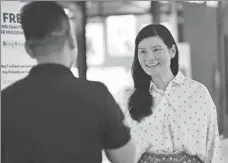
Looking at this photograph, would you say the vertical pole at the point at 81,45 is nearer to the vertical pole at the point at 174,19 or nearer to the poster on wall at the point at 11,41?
the poster on wall at the point at 11,41

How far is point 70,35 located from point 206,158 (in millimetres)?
843

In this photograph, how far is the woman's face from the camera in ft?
5.04

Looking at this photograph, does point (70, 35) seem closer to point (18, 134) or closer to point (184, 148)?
point (18, 134)

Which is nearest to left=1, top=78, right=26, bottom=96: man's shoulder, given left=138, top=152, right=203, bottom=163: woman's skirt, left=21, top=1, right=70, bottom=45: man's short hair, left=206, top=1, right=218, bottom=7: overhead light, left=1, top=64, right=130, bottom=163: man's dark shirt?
left=1, top=64, right=130, bottom=163: man's dark shirt

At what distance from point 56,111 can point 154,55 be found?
573 mm

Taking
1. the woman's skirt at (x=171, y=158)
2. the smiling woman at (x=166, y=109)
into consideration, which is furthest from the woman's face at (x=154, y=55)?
the woman's skirt at (x=171, y=158)

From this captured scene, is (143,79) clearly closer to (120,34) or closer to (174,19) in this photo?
(120,34)

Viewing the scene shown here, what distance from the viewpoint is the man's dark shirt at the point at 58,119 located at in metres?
1.08

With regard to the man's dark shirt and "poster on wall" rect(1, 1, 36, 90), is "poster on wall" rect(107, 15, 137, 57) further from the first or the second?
the man's dark shirt

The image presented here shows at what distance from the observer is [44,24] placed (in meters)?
1.14

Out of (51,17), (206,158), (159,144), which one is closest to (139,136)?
(159,144)

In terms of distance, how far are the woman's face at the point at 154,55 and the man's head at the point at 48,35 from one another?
0.47 meters

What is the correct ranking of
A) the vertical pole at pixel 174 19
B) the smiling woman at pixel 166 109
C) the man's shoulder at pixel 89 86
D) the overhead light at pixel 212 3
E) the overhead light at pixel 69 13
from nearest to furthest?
the man's shoulder at pixel 89 86 → the overhead light at pixel 69 13 → the smiling woman at pixel 166 109 → the vertical pole at pixel 174 19 → the overhead light at pixel 212 3

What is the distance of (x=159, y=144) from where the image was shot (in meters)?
1.55
